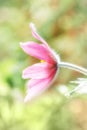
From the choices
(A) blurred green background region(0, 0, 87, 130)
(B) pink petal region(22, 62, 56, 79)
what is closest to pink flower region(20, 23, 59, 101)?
(B) pink petal region(22, 62, 56, 79)

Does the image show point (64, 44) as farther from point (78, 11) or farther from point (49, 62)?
point (49, 62)

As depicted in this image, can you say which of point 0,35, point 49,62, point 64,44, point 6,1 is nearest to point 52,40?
point 64,44

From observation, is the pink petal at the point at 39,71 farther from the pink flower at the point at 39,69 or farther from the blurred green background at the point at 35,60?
the blurred green background at the point at 35,60

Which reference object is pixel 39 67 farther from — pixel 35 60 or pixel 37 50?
pixel 35 60

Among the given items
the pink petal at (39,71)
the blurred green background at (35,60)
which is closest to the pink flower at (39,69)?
the pink petal at (39,71)

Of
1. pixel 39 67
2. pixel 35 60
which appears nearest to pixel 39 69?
pixel 39 67

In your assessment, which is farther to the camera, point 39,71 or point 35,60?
point 35,60

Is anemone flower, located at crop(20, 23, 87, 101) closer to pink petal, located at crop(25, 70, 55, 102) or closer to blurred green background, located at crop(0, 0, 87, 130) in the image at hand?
pink petal, located at crop(25, 70, 55, 102)

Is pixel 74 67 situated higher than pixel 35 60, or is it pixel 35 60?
pixel 35 60

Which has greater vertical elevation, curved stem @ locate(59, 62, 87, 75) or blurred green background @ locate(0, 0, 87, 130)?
blurred green background @ locate(0, 0, 87, 130)
